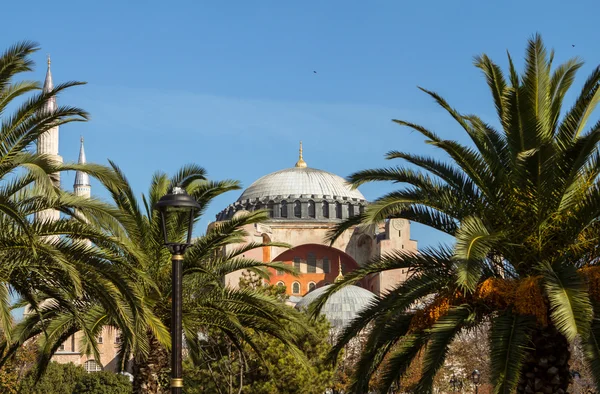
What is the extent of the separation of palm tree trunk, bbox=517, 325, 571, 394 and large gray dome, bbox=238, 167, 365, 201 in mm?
51484

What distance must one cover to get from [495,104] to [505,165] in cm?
75

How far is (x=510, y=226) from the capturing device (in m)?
11.3

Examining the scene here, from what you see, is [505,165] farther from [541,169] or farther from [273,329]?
[273,329]

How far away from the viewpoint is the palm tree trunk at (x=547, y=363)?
11.1 meters

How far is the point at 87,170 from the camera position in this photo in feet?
37.5

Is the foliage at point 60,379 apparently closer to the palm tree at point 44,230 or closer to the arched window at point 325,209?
the arched window at point 325,209

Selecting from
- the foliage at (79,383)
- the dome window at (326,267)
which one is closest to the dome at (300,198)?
the dome window at (326,267)

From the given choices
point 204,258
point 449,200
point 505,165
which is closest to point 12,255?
point 204,258

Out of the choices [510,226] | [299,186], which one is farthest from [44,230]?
[299,186]

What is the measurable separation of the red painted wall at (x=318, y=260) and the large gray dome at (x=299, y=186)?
5766 mm

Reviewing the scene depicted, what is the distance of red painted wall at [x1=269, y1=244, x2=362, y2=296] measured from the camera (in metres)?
56.6

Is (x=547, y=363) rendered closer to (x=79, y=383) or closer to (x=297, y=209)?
(x=79, y=383)

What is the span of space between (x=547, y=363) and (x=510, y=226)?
159 cm

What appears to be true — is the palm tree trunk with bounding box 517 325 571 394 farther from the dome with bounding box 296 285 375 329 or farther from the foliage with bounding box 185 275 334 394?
the dome with bounding box 296 285 375 329
